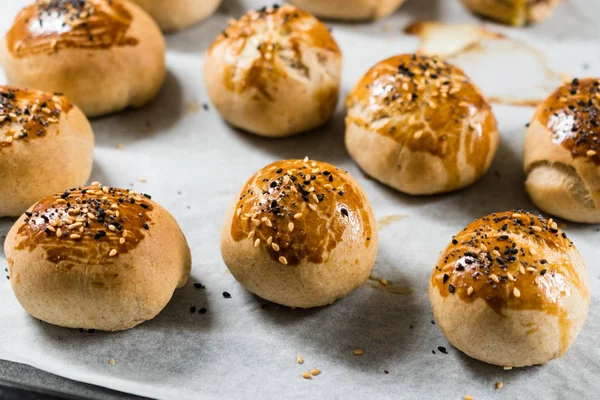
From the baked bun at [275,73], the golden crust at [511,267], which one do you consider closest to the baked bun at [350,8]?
the baked bun at [275,73]

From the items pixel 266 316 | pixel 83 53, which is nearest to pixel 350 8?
pixel 83 53

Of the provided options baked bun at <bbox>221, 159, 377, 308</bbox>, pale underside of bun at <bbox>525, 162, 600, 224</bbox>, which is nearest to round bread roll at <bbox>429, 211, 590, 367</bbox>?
baked bun at <bbox>221, 159, 377, 308</bbox>

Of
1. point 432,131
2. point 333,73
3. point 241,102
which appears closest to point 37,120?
point 241,102

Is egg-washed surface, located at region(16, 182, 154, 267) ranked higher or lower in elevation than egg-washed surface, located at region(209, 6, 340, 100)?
lower

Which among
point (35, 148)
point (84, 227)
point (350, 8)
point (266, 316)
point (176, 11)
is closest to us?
point (84, 227)

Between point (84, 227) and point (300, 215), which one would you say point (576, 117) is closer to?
point (300, 215)

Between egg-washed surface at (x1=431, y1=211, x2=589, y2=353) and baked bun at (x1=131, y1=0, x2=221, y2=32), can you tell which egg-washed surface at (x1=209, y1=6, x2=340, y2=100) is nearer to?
baked bun at (x1=131, y1=0, x2=221, y2=32)
